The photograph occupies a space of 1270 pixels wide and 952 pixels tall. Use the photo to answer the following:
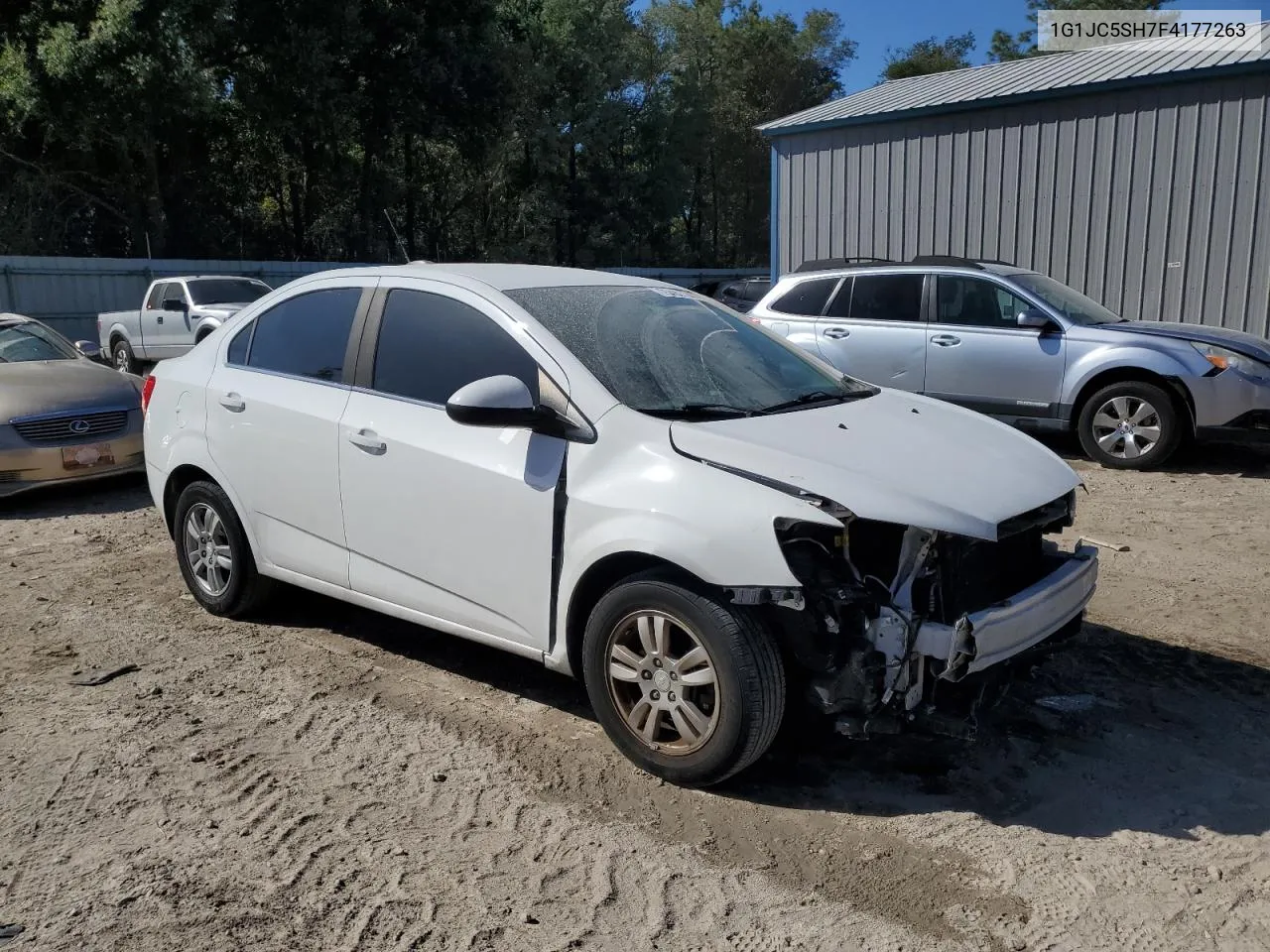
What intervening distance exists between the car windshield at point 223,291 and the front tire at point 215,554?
1299 centimetres

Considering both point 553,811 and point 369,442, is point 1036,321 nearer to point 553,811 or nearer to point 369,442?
point 369,442

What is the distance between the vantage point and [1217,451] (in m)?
9.85

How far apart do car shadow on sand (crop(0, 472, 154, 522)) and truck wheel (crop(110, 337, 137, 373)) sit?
10224 millimetres

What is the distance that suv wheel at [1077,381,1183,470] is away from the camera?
8.79m

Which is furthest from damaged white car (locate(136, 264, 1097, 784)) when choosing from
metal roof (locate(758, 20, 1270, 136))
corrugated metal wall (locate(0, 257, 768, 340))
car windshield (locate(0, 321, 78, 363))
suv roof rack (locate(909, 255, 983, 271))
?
corrugated metal wall (locate(0, 257, 768, 340))

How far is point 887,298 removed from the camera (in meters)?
10.1

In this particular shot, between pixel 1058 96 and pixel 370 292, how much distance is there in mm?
11172

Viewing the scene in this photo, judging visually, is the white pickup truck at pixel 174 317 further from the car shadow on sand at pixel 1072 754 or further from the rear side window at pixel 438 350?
the car shadow on sand at pixel 1072 754

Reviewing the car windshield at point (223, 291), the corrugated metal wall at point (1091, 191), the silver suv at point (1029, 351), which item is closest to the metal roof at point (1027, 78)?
the corrugated metal wall at point (1091, 191)

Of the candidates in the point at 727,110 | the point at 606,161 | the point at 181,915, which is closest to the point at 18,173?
the point at 606,161

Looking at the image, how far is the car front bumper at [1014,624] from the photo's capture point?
3.32 meters

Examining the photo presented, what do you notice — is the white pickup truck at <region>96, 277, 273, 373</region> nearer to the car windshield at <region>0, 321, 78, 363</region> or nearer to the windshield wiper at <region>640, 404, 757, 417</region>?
the car windshield at <region>0, 321, 78, 363</region>

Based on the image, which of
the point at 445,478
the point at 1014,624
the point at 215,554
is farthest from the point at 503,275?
the point at 1014,624

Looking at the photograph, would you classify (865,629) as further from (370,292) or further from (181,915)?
(370,292)
